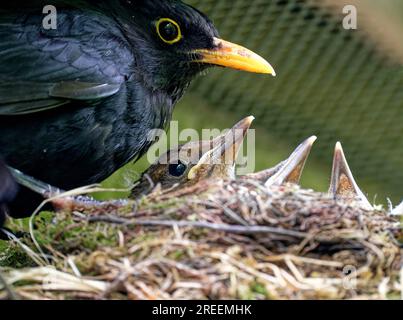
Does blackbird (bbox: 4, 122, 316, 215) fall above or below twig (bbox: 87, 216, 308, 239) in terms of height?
above

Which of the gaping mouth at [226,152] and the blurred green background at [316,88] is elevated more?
the blurred green background at [316,88]

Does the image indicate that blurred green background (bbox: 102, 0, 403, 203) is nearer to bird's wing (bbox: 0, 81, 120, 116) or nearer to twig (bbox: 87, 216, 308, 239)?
bird's wing (bbox: 0, 81, 120, 116)

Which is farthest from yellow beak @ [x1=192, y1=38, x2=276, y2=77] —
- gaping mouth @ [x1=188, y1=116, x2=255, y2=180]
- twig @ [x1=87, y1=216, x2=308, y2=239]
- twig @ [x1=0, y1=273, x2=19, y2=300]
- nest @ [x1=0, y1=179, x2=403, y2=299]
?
twig @ [x1=0, y1=273, x2=19, y2=300]

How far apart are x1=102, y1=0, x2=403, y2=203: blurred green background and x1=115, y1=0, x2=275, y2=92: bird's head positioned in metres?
1.71

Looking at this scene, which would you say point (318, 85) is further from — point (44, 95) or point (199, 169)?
point (44, 95)

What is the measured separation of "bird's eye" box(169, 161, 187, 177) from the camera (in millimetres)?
5980

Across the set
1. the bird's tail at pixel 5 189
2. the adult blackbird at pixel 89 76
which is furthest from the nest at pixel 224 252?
the adult blackbird at pixel 89 76

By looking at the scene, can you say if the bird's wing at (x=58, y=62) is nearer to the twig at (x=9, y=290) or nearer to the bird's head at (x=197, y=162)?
the bird's head at (x=197, y=162)

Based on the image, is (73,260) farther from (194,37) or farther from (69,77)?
(194,37)

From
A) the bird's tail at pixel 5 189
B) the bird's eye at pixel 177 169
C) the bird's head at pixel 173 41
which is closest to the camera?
the bird's tail at pixel 5 189

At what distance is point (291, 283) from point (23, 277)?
3.74 feet

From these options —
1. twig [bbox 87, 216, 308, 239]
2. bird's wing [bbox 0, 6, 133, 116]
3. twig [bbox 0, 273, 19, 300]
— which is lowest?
twig [bbox 0, 273, 19, 300]

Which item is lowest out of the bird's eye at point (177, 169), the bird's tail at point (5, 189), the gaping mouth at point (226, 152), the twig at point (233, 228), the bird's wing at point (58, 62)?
the twig at point (233, 228)

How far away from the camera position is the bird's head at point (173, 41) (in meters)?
5.77
